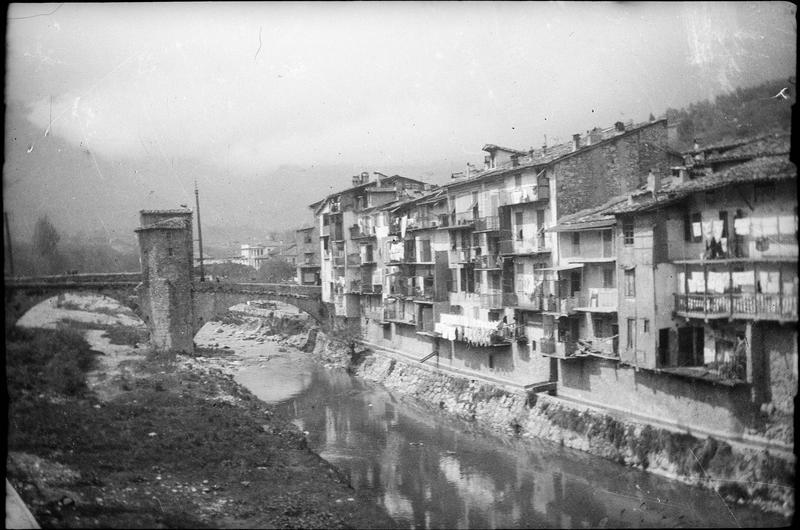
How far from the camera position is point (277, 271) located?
185 ft

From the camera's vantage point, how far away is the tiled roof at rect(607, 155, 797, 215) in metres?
11.7

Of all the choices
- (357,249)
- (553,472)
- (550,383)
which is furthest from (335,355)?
(553,472)

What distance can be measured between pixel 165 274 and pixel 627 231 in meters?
21.6

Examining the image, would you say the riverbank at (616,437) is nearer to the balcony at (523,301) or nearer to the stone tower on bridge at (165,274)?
the balcony at (523,301)

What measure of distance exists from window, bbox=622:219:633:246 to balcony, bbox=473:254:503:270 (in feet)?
20.8

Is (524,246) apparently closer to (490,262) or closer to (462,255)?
(490,262)

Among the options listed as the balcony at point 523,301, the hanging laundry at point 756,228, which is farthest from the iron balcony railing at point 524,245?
the hanging laundry at point 756,228

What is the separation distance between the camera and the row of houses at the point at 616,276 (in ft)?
42.3

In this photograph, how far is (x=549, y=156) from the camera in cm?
2144

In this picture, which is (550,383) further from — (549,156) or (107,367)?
(107,367)

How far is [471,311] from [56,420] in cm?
1533

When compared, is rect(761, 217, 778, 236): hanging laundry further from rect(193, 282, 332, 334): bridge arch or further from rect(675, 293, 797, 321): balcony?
rect(193, 282, 332, 334): bridge arch

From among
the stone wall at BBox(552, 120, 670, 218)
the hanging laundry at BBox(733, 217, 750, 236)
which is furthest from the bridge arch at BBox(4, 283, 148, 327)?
the stone wall at BBox(552, 120, 670, 218)

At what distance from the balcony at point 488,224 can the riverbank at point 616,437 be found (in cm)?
558
